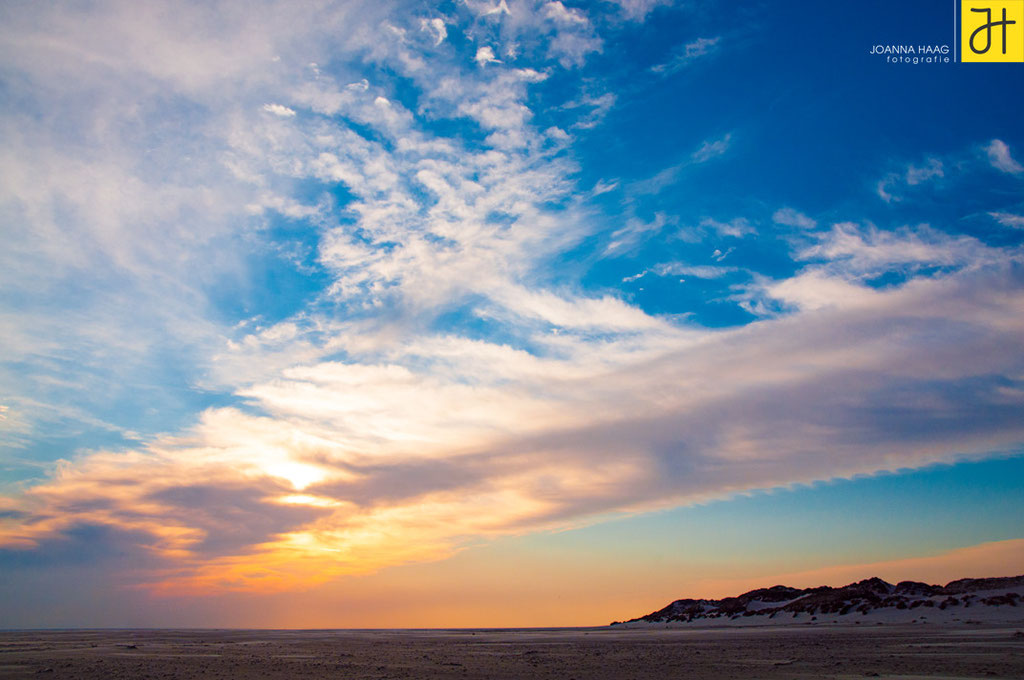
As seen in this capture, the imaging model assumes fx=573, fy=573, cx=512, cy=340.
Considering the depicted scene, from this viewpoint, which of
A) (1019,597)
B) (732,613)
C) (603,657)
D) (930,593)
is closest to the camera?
(603,657)

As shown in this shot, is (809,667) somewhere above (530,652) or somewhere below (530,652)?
above

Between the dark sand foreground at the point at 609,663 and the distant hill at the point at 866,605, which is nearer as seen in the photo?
the dark sand foreground at the point at 609,663

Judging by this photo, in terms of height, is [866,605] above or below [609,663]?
below

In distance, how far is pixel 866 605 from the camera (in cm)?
5956

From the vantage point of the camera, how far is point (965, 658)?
818 inches

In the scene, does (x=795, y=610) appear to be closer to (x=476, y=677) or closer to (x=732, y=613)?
(x=732, y=613)

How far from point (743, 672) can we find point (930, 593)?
6145 centimetres

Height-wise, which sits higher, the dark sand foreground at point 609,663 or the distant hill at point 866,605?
the dark sand foreground at point 609,663

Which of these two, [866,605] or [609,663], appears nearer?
[609,663]

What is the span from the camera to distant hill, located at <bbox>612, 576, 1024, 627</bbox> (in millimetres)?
50163

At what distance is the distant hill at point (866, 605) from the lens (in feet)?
165

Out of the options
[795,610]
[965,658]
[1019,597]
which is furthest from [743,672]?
[795,610]

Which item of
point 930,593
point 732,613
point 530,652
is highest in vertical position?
point 530,652

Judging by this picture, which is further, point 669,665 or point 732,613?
point 732,613
